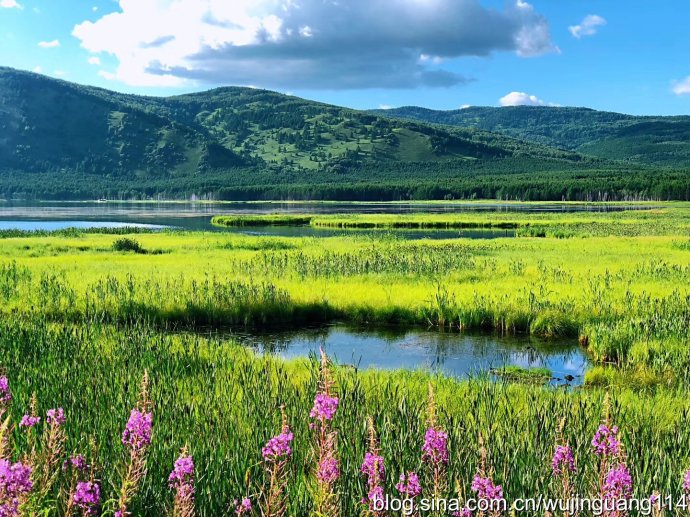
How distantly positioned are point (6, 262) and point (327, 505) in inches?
1492

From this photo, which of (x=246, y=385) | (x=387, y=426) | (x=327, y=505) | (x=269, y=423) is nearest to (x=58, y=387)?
(x=246, y=385)

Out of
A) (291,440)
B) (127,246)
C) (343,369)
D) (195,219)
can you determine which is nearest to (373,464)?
(291,440)

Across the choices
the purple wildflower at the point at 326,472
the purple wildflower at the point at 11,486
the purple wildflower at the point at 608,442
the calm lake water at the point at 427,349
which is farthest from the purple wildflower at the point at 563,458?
the calm lake water at the point at 427,349

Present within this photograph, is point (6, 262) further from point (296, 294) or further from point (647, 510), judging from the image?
point (647, 510)

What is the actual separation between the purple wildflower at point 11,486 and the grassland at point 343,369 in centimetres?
163

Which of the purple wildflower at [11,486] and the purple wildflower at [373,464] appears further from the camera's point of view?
the purple wildflower at [373,464]

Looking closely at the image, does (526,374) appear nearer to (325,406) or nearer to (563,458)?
(563,458)

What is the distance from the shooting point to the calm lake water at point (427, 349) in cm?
1850

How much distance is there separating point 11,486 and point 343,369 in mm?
10357

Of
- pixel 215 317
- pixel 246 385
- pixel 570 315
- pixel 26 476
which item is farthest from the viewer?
pixel 215 317

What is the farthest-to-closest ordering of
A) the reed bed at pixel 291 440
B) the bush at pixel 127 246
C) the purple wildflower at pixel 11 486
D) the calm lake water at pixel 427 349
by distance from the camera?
the bush at pixel 127 246, the calm lake water at pixel 427 349, the reed bed at pixel 291 440, the purple wildflower at pixel 11 486

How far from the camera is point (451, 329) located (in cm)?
2377

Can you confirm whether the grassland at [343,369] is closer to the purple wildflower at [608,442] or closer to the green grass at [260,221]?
the purple wildflower at [608,442]

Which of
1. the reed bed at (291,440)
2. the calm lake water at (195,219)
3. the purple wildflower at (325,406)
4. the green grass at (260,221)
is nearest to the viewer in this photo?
the purple wildflower at (325,406)
